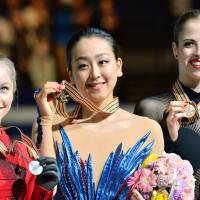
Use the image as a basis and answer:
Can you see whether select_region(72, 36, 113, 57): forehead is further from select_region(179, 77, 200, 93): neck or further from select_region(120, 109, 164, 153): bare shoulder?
select_region(179, 77, 200, 93): neck

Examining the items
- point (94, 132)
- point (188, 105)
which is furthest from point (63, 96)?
point (188, 105)

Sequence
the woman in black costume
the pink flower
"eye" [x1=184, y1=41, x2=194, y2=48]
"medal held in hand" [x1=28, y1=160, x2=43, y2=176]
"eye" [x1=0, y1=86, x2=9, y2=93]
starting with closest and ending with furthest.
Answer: "medal held in hand" [x1=28, y1=160, x2=43, y2=176]
"eye" [x1=0, y1=86, x2=9, y2=93]
the pink flower
the woman in black costume
"eye" [x1=184, y1=41, x2=194, y2=48]

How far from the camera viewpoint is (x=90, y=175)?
14.3ft

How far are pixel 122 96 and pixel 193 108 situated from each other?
17.8 feet

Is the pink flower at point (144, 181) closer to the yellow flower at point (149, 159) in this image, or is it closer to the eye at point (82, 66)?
the yellow flower at point (149, 159)

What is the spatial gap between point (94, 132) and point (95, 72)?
308 mm

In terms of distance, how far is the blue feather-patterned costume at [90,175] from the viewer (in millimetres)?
4344

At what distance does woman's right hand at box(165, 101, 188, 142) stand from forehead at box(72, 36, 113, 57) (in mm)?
435

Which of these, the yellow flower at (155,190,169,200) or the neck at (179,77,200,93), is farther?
the neck at (179,77,200,93)

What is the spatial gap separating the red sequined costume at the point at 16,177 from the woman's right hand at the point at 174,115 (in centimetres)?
83

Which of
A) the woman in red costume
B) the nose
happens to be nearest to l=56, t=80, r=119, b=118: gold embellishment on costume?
the nose

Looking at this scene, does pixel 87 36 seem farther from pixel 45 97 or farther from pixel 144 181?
pixel 144 181

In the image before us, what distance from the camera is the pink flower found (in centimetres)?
421

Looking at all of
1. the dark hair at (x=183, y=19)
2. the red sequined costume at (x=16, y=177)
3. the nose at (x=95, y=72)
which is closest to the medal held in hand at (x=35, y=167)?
the red sequined costume at (x=16, y=177)
